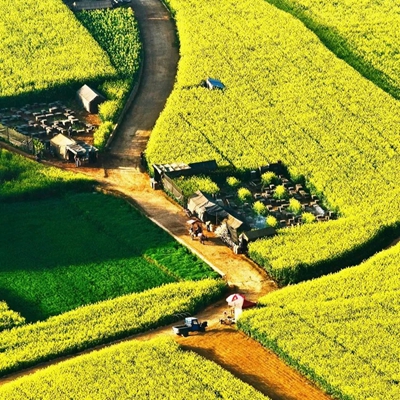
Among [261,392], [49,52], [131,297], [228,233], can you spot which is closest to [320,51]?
[49,52]

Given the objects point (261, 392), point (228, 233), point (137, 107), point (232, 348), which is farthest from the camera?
point (137, 107)

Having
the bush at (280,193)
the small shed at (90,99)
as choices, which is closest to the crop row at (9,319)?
the bush at (280,193)

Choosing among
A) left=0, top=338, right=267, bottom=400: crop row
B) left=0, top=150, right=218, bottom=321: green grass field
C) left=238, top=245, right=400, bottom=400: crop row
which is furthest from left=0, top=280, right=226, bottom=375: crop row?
left=238, top=245, right=400, bottom=400: crop row

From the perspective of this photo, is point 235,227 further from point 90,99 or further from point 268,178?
point 90,99

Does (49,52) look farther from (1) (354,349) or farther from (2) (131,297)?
(1) (354,349)

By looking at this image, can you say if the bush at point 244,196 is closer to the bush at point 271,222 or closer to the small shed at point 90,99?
the bush at point 271,222

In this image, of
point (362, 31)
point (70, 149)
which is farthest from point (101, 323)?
point (362, 31)
